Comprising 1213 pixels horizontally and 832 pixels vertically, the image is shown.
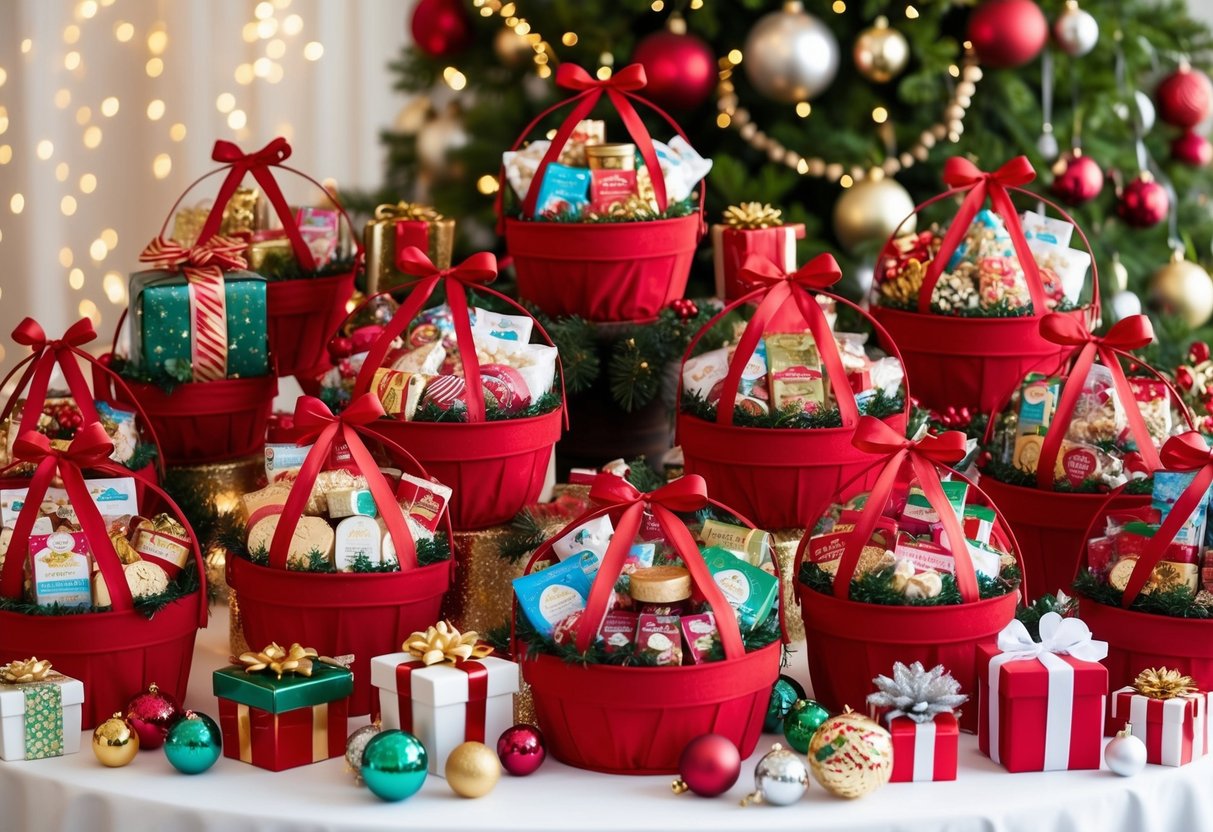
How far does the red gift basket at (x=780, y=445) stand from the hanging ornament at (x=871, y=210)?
2236 millimetres

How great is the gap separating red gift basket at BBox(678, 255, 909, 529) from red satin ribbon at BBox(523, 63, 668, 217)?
0.50m

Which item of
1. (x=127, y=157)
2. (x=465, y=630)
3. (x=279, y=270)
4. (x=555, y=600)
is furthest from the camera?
(x=127, y=157)

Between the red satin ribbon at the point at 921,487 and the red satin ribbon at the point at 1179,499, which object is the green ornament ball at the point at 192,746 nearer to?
the red satin ribbon at the point at 921,487

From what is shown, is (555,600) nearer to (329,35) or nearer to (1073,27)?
(1073,27)

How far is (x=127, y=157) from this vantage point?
21.7 feet

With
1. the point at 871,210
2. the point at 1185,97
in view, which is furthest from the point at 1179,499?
the point at 1185,97

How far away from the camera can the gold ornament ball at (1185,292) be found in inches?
216

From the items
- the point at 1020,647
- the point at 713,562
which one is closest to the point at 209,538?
the point at 713,562

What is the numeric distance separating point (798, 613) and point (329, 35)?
489 centimetres

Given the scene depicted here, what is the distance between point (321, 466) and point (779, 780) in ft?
3.24

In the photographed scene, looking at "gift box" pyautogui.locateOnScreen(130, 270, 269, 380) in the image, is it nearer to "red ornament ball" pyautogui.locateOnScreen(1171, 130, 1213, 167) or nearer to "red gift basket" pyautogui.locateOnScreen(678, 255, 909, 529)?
"red gift basket" pyautogui.locateOnScreen(678, 255, 909, 529)

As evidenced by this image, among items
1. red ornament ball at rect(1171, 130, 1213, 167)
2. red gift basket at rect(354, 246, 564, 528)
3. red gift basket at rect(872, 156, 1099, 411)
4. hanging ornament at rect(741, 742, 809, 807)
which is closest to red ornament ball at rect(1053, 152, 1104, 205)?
red ornament ball at rect(1171, 130, 1213, 167)

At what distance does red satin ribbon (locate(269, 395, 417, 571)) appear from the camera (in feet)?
8.42

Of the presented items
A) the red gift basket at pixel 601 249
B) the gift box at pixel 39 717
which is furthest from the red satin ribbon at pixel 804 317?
the gift box at pixel 39 717
